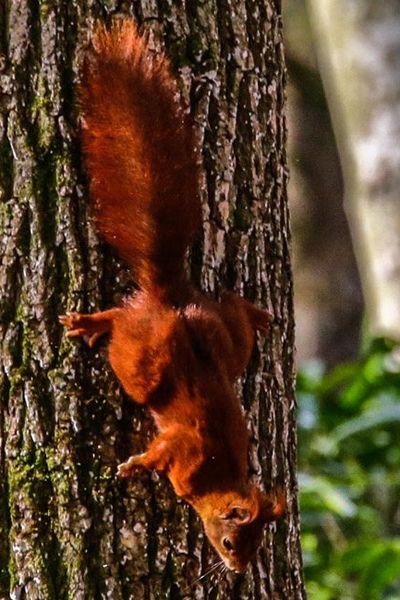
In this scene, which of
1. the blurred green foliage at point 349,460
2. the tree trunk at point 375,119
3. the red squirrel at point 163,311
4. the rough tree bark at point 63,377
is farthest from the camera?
the tree trunk at point 375,119

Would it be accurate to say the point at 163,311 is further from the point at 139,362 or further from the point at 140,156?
the point at 140,156

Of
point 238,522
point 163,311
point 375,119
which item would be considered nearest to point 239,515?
point 238,522

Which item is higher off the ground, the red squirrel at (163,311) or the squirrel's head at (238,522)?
the red squirrel at (163,311)

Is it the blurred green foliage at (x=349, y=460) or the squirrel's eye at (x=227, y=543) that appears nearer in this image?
the squirrel's eye at (x=227, y=543)

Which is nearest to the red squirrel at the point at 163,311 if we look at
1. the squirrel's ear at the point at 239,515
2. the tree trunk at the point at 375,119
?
the squirrel's ear at the point at 239,515

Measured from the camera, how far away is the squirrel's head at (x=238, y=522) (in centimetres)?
189

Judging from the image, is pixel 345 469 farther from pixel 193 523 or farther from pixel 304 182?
pixel 304 182

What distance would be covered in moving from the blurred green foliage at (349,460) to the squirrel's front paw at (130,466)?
1525 mm

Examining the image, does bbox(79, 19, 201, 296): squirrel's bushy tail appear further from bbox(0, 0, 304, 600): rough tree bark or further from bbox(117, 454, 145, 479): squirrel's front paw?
bbox(117, 454, 145, 479): squirrel's front paw

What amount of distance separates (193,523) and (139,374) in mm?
298

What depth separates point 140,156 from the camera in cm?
191

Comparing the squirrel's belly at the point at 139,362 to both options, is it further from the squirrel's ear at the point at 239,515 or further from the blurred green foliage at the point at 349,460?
the blurred green foliage at the point at 349,460

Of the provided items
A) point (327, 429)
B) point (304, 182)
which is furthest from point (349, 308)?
point (327, 429)

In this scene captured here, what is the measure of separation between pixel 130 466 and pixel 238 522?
0.20m
